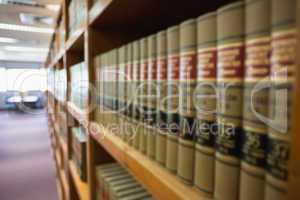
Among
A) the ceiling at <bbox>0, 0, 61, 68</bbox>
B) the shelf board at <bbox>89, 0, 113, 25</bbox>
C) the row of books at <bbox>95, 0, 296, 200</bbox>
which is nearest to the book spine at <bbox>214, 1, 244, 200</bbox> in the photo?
the row of books at <bbox>95, 0, 296, 200</bbox>

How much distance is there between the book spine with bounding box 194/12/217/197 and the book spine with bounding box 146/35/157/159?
0.41ft

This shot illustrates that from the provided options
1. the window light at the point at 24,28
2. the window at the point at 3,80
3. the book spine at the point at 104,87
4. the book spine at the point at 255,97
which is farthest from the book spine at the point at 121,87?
the window at the point at 3,80

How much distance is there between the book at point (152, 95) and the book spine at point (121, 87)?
13 cm

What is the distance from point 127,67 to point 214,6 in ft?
0.98

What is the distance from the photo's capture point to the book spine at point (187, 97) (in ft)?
1.09

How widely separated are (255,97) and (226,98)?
39 millimetres

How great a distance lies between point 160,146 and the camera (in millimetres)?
416

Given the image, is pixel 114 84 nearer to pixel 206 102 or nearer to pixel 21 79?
pixel 206 102

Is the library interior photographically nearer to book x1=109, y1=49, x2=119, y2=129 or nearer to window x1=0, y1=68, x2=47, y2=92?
book x1=109, y1=49, x2=119, y2=129

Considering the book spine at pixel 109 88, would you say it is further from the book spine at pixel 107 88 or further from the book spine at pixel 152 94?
the book spine at pixel 152 94

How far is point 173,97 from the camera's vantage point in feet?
1.22

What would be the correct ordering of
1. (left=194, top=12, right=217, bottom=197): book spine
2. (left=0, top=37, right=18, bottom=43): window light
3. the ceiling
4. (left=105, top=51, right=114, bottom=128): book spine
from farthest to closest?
(left=0, top=37, right=18, bottom=43): window light
the ceiling
(left=105, top=51, right=114, bottom=128): book spine
(left=194, top=12, right=217, bottom=197): book spine

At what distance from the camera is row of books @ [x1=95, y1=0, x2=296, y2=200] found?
22cm

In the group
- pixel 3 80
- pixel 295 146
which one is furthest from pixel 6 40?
pixel 295 146
